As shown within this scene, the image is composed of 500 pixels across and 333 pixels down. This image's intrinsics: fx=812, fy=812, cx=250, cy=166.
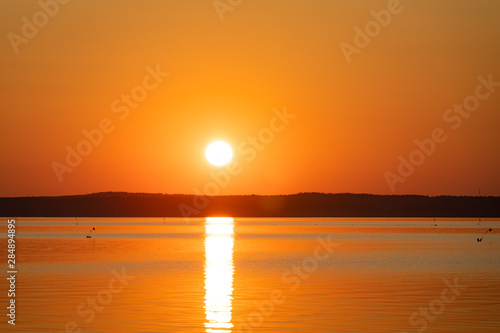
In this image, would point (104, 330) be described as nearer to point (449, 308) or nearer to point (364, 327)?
point (364, 327)

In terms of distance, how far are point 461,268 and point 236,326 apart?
101ft

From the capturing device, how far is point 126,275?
51281 mm

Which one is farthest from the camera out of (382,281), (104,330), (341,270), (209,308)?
(341,270)

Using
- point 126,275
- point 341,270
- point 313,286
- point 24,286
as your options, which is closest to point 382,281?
point 313,286

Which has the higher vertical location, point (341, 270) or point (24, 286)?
point (341, 270)

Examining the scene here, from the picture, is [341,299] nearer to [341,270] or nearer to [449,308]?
[449,308]

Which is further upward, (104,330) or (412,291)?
(412,291)

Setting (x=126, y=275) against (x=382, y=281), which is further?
(x=126, y=275)

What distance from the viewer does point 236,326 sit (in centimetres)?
2998

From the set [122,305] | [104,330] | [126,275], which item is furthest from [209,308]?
[126,275]

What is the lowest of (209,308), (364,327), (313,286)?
(364,327)

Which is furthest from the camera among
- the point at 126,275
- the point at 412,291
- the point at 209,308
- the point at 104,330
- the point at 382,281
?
the point at 126,275

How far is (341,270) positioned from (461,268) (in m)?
8.66

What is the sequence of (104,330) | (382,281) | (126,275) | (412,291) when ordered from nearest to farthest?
(104,330), (412,291), (382,281), (126,275)
